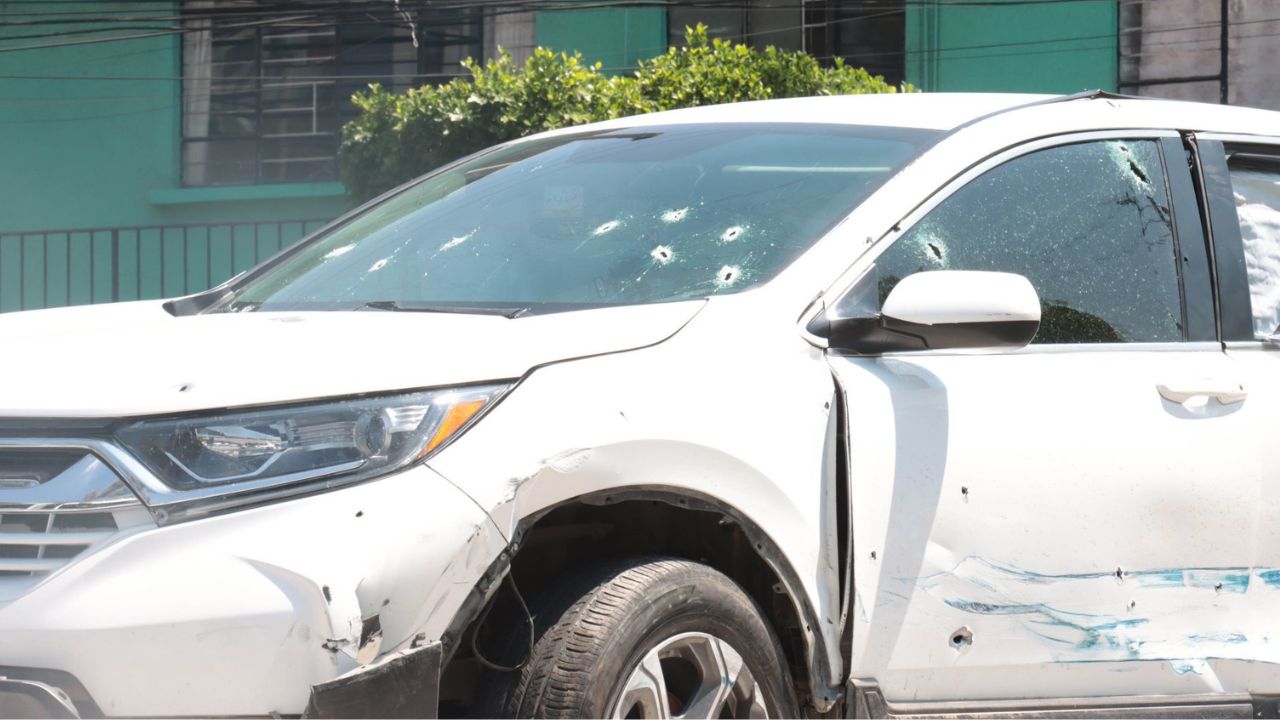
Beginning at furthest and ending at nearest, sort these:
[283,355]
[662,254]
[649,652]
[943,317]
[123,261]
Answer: [123,261] < [662,254] < [943,317] < [649,652] < [283,355]

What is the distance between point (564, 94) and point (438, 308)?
7.07 metres

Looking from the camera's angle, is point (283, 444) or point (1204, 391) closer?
point (283, 444)

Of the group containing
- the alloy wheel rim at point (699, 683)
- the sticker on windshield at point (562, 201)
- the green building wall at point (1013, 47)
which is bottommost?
the alloy wheel rim at point (699, 683)

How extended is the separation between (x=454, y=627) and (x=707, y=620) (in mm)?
497

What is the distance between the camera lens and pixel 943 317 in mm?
2549

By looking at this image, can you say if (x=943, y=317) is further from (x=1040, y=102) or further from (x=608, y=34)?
(x=608, y=34)

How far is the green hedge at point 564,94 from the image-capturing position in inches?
369

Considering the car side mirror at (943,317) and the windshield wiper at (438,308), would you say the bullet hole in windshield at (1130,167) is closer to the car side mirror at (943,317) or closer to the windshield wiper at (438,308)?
the car side mirror at (943,317)

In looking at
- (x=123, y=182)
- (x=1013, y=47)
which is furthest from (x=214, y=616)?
(x=123, y=182)

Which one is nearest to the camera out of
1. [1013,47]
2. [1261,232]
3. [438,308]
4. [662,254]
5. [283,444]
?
[283,444]

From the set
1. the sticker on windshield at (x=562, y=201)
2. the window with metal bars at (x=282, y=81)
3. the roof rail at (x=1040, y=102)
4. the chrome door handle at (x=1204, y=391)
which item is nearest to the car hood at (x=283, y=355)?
the sticker on windshield at (x=562, y=201)

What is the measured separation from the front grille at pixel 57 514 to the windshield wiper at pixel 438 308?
79 centimetres

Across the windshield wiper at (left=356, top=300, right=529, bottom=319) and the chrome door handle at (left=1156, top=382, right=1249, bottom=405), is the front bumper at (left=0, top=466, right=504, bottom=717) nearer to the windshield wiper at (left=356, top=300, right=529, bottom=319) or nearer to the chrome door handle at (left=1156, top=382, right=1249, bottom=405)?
the windshield wiper at (left=356, top=300, right=529, bottom=319)

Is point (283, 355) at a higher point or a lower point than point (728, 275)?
lower
